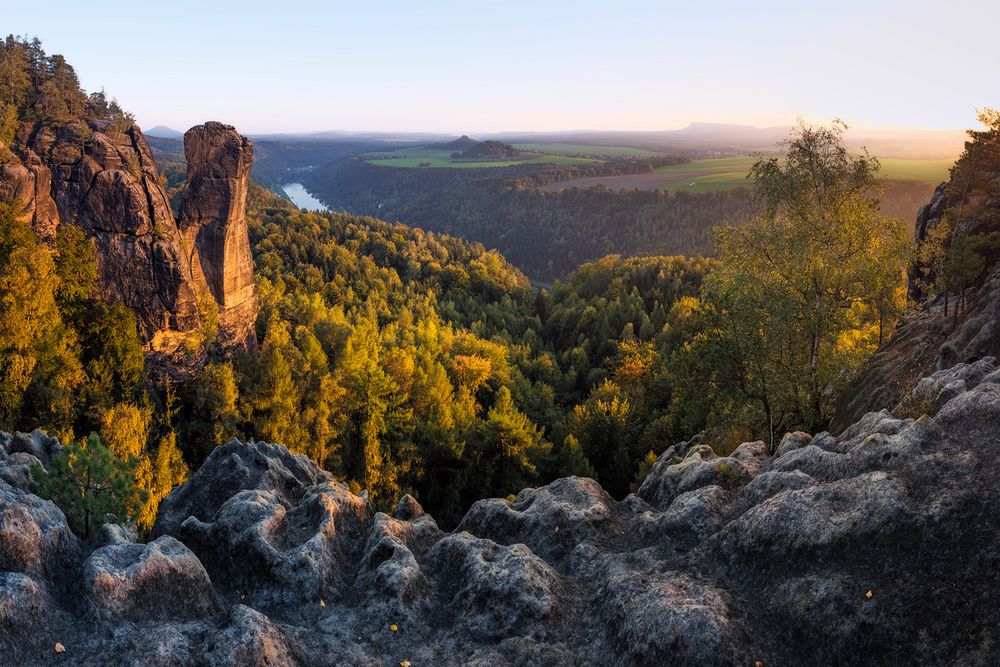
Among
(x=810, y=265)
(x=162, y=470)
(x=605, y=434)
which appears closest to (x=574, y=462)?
(x=605, y=434)

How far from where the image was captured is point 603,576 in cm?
1567

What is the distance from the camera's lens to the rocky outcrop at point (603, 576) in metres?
11.5

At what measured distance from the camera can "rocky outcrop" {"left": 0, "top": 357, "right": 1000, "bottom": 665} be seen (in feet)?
37.8

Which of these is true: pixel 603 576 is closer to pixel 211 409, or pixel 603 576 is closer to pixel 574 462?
pixel 574 462

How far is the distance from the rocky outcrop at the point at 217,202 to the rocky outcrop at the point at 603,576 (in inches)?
1856

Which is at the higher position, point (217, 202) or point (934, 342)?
point (217, 202)

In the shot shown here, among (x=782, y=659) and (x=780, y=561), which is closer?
(x=782, y=659)

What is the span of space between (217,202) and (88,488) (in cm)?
4676

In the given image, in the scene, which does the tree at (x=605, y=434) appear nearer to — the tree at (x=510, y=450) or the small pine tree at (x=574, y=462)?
the small pine tree at (x=574, y=462)

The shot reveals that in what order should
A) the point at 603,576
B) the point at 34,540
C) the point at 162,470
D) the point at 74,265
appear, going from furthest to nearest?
the point at 74,265 < the point at 162,470 < the point at 603,576 < the point at 34,540

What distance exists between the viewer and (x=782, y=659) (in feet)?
38.9

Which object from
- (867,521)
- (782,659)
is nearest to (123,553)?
(782,659)

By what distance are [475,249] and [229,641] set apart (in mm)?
185281

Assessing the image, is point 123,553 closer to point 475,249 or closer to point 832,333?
point 832,333
